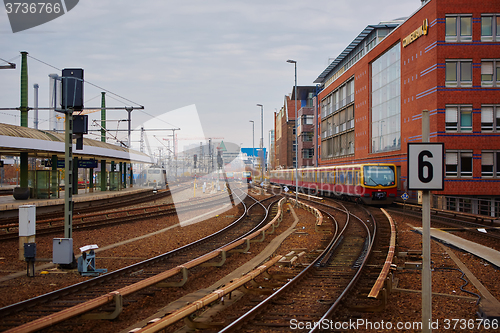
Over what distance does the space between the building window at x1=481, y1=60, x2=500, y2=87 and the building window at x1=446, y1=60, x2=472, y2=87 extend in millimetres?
887

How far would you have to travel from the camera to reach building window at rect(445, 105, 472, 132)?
1147 inches

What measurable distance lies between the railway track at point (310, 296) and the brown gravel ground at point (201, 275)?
543mm

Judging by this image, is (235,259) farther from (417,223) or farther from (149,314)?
(417,223)

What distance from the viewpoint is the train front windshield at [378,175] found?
28.6 meters

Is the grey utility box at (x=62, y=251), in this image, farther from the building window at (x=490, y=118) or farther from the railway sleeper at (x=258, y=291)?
the building window at (x=490, y=118)

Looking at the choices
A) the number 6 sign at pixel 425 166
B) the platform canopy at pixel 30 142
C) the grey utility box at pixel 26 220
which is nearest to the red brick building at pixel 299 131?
the platform canopy at pixel 30 142

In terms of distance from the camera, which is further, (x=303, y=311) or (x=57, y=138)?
(x=57, y=138)

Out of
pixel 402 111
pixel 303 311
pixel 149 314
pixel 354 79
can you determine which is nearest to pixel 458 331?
pixel 303 311

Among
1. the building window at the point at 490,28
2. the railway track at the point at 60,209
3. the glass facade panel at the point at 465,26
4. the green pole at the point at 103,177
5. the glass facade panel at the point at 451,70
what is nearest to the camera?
the railway track at the point at 60,209

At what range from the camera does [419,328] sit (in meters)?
6.28

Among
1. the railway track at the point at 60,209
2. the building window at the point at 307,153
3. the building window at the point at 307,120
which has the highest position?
the building window at the point at 307,120

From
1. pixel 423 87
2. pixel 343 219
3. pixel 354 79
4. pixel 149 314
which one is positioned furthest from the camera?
pixel 354 79

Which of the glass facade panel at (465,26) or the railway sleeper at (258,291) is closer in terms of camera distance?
the railway sleeper at (258,291)

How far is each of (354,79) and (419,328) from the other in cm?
4396
